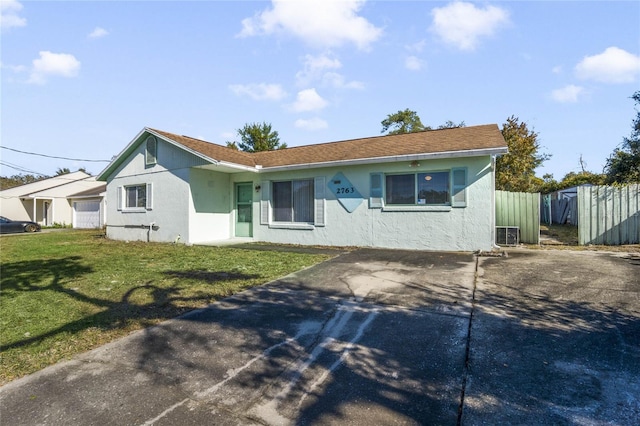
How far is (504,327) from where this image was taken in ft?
12.2

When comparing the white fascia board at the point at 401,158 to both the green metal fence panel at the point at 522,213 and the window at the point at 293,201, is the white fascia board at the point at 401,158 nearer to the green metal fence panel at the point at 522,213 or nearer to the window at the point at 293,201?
the window at the point at 293,201

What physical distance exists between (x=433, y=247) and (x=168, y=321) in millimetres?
7591

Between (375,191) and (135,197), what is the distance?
11.1m

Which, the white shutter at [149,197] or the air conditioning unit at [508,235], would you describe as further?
the white shutter at [149,197]

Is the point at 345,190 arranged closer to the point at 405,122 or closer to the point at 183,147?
the point at 183,147

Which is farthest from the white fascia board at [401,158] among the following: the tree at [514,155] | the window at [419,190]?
the tree at [514,155]

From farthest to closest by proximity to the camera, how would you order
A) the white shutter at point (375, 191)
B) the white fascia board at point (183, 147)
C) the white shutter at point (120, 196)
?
1. the white shutter at point (120, 196)
2. the white fascia board at point (183, 147)
3. the white shutter at point (375, 191)

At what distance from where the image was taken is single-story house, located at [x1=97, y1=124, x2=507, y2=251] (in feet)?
30.4

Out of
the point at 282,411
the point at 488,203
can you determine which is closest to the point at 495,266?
the point at 488,203

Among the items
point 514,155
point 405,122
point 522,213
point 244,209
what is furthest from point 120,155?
point 405,122

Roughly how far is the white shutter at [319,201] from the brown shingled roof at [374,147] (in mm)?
718

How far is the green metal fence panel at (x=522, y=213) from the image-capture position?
34.8 ft

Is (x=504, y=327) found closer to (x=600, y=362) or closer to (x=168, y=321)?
(x=600, y=362)

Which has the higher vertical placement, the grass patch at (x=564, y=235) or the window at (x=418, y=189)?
the window at (x=418, y=189)
